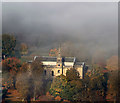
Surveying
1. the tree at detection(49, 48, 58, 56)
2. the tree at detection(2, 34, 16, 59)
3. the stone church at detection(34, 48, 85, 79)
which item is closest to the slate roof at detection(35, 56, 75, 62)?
the stone church at detection(34, 48, 85, 79)

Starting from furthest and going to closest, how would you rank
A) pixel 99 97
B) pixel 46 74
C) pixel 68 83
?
1. pixel 46 74
2. pixel 68 83
3. pixel 99 97

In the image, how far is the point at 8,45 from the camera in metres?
7.70

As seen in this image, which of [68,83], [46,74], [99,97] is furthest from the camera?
[46,74]

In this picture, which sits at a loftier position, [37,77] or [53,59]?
[53,59]

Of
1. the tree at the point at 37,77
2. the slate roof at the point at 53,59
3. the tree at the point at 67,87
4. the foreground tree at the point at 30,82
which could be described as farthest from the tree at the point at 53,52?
the tree at the point at 67,87

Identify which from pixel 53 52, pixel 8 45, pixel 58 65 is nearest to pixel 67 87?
pixel 58 65

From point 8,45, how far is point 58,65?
2.31 m

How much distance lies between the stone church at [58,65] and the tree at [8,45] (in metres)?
1.10

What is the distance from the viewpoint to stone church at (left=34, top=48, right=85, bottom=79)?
303 inches

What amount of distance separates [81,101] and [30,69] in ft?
7.15

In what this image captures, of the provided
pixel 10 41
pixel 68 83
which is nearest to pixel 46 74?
pixel 68 83

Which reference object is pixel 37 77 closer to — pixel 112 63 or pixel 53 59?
pixel 53 59

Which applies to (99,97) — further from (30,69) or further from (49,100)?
(30,69)

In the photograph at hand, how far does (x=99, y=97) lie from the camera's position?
230 inches
